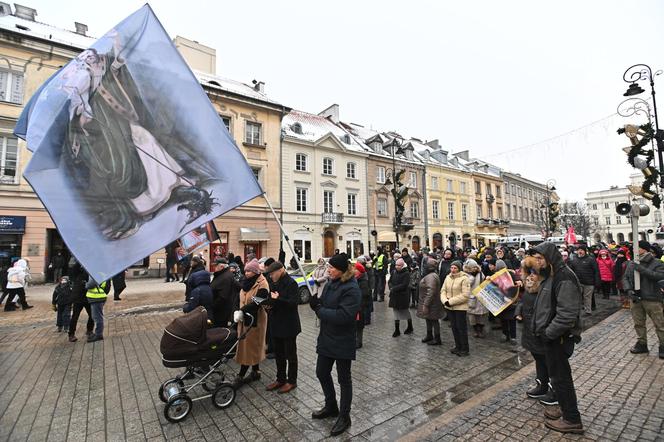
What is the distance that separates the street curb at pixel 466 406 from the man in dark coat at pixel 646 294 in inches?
92.2

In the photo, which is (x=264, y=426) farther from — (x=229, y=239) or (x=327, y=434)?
(x=229, y=239)

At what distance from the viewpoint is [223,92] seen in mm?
24250

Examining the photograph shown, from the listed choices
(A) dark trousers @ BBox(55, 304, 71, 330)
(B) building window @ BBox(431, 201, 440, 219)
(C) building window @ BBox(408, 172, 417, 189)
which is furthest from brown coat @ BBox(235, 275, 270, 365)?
(B) building window @ BBox(431, 201, 440, 219)

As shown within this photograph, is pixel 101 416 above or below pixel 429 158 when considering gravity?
below

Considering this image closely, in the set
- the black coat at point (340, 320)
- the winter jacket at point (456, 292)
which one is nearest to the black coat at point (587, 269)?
the winter jacket at point (456, 292)

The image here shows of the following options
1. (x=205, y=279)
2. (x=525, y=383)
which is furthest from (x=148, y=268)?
(x=525, y=383)

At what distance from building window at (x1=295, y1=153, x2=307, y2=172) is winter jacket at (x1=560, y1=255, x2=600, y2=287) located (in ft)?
72.5

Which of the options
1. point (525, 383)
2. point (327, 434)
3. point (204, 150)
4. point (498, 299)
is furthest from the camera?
point (498, 299)

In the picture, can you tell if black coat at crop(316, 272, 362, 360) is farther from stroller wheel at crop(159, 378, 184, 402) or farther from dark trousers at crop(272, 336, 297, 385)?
stroller wheel at crop(159, 378, 184, 402)

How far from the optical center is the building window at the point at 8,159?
17.6 meters

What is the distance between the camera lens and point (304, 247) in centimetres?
2786

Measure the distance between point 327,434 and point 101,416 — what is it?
2.87 metres

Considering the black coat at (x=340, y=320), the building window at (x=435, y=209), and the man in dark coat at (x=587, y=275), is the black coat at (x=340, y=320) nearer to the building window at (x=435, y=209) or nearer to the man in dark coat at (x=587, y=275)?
the man in dark coat at (x=587, y=275)

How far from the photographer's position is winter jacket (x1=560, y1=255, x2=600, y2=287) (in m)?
9.43
